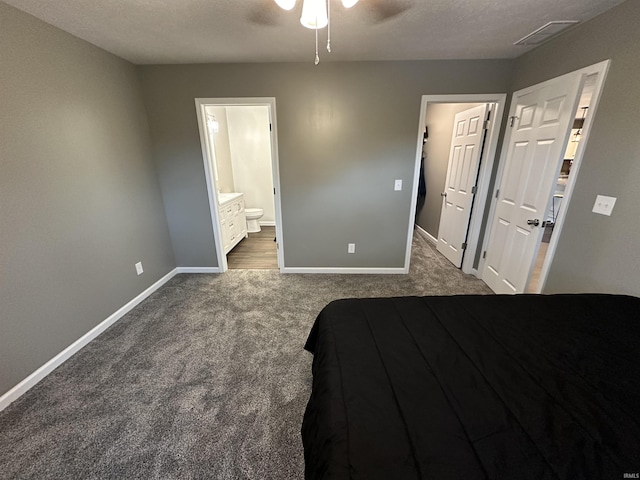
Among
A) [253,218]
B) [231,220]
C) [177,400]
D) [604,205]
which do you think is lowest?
[177,400]

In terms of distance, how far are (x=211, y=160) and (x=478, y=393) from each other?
3162 mm

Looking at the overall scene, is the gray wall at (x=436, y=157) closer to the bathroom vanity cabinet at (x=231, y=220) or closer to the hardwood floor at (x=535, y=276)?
the hardwood floor at (x=535, y=276)

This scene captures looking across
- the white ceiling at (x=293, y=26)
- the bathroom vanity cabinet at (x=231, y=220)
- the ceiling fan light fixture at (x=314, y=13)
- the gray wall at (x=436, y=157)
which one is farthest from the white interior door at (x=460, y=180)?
the bathroom vanity cabinet at (x=231, y=220)

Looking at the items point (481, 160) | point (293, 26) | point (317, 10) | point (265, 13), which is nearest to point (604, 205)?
point (481, 160)

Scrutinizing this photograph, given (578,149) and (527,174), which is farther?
(527,174)

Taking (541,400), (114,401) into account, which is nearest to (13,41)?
(114,401)

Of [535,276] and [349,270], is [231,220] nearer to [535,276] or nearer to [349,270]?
[349,270]

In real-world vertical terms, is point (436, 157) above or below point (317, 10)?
Result: below

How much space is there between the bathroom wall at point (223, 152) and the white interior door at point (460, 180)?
12.7 feet

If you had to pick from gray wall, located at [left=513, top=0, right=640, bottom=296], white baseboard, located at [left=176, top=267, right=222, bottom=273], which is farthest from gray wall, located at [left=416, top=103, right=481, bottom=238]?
white baseboard, located at [left=176, top=267, right=222, bottom=273]

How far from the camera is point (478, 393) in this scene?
2.93 ft

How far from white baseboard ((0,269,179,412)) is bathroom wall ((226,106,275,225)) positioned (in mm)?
3134

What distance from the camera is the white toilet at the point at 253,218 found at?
489 cm

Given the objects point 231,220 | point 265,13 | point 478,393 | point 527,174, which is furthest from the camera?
point 231,220
